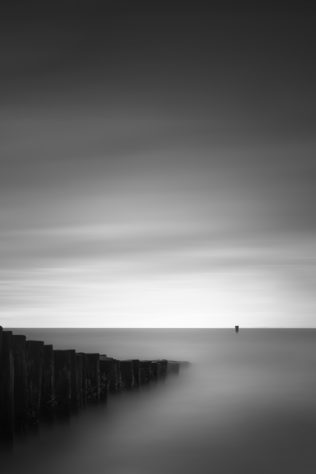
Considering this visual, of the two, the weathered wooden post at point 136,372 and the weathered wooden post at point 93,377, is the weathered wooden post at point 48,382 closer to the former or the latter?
the weathered wooden post at point 93,377

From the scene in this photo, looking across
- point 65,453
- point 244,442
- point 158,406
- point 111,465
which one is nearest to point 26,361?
point 65,453

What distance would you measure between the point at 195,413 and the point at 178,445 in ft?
14.7

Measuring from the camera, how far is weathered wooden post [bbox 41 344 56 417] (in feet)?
39.1

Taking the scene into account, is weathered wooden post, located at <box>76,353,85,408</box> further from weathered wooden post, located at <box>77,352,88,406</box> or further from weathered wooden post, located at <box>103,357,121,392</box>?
weathered wooden post, located at <box>103,357,121,392</box>

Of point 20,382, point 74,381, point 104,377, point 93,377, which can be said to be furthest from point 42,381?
point 104,377

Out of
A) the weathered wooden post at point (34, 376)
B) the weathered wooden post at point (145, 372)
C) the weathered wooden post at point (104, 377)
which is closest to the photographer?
the weathered wooden post at point (34, 376)

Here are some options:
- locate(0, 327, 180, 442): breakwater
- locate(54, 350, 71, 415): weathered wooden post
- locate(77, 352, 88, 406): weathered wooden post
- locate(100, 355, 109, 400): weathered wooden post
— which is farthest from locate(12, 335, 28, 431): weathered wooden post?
locate(100, 355, 109, 400): weathered wooden post

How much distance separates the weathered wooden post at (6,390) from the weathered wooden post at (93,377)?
427 centimetres

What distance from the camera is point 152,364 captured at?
2016 cm

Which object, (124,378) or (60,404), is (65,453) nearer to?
(60,404)

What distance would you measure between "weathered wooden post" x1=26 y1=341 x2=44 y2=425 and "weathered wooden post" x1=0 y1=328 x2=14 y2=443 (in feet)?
3.77

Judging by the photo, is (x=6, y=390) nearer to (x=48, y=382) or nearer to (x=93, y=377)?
(x=48, y=382)

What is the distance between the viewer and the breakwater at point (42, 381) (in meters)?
9.79

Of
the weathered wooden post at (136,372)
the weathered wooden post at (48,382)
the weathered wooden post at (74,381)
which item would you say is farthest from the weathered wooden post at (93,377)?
the weathered wooden post at (136,372)
